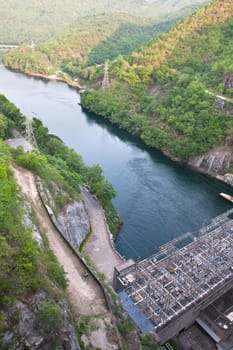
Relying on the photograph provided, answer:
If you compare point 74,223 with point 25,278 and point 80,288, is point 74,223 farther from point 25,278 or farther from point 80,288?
point 25,278

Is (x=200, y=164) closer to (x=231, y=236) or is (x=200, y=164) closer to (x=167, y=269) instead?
(x=231, y=236)

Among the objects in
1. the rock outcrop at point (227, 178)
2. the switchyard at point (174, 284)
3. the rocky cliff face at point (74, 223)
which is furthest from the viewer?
the rock outcrop at point (227, 178)

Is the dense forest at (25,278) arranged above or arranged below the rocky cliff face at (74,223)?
above

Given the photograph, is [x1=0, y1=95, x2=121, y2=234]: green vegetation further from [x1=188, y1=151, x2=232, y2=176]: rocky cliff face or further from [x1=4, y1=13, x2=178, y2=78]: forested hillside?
[x1=4, y1=13, x2=178, y2=78]: forested hillside

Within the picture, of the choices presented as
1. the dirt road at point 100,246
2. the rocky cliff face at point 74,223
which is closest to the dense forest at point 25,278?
the rocky cliff face at point 74,223

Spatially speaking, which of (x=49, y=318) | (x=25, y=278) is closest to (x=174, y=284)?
(x=49, y=318)

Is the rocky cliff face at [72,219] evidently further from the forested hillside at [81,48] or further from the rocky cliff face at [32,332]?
the forested hillside at [81,48]

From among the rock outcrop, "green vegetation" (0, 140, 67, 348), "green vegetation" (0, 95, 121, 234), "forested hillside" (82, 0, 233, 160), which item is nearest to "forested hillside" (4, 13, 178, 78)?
"forested hillside" (82, 0, 233, 160)
